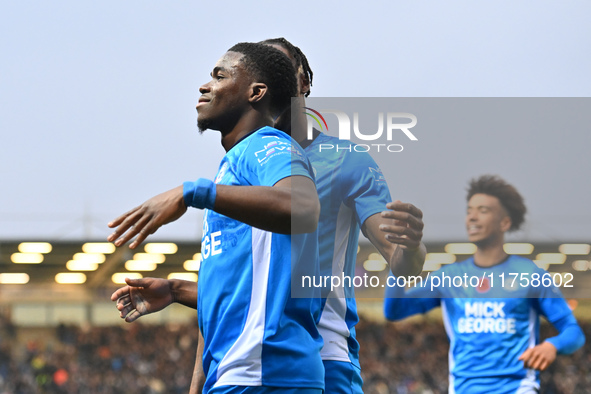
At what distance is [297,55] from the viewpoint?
4574 mm

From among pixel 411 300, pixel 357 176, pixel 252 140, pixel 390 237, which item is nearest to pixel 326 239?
pixel 357 176

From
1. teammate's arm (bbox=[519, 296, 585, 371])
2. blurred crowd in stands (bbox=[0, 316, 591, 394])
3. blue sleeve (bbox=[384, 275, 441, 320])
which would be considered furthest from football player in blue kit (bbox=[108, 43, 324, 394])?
blurred crowd in stands (bbox=[0, 316, 591, 394])

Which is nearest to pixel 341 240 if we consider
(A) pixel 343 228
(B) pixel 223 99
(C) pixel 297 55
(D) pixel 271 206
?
(A) pixel 343 228

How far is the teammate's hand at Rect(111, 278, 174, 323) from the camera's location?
3537 millimetres

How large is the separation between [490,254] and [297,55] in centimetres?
285

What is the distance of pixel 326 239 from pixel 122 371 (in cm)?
2377

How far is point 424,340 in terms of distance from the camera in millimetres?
28531

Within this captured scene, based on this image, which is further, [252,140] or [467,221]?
[467,221]

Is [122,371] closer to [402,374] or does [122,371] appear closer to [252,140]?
[402,374]

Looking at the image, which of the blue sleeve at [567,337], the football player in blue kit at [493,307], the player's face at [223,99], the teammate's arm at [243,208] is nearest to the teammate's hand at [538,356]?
the football player in blue kit at [493,307]

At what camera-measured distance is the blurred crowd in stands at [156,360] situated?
81.9ft

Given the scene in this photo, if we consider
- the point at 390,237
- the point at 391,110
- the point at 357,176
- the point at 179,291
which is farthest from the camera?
the point at 391,110

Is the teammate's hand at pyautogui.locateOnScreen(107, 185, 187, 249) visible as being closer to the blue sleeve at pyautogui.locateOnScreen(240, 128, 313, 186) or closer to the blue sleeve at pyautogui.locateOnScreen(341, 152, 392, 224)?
the blue sleeve at pyautogui.locateOnScreen(240, 128, 313, 186)

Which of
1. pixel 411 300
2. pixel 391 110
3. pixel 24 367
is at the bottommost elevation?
pixel 24 367
